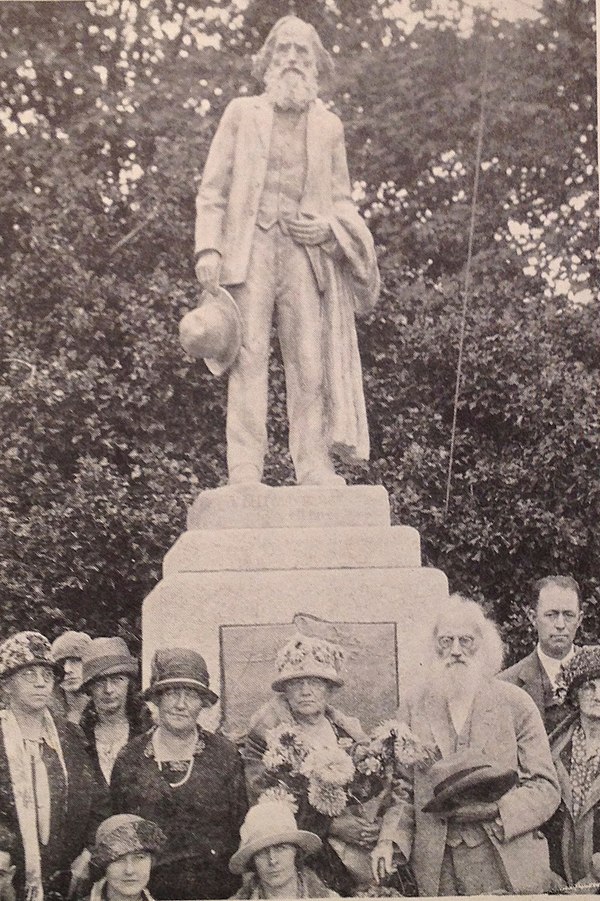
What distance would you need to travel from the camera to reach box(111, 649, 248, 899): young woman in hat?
6828 mm

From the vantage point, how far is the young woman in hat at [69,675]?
709 centimetres

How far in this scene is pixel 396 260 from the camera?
934 cm

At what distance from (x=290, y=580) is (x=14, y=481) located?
197 cm

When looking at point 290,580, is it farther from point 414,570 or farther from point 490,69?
point 490,69

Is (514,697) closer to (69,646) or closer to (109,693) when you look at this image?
(109,693)

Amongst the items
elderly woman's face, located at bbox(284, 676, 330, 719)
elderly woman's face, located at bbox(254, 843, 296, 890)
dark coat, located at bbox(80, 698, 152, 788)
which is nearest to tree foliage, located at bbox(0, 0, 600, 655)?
dark coat, located at bbox(80, 698, 152, 788)

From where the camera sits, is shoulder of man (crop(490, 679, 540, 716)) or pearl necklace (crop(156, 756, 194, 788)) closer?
pearl necklace (crop(156, 756, 194, 788))

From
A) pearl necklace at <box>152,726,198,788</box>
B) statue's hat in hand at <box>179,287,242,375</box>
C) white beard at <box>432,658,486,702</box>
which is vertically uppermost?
statue's hat in hand at <box>179,287,242,375</box>

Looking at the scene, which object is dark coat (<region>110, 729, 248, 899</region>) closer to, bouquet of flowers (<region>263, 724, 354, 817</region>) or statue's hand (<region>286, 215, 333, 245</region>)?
bouquet of flowers (<region>263, 724, 354, 817</region>)

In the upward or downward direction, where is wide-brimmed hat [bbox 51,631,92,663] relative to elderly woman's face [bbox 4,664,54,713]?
upward

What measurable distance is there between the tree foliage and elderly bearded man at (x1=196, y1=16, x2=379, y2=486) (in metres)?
1.11

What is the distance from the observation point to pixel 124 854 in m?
6.83

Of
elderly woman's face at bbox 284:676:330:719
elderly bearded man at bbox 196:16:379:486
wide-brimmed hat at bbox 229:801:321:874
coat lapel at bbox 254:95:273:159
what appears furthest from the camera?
coat lapel at bbox 254:95:273:159

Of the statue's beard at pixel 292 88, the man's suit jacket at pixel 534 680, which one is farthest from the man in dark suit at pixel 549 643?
the statue's beard at pixel 292 88
